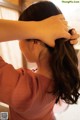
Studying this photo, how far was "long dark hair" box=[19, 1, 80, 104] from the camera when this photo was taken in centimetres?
62

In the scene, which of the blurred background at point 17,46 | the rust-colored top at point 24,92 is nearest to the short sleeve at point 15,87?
the rust-colored top at point 24,92

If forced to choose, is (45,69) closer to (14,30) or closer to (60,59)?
(60,59)

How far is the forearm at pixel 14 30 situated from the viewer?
479 mm

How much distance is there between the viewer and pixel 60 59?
62 centimetres

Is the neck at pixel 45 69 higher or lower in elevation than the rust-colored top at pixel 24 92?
higher

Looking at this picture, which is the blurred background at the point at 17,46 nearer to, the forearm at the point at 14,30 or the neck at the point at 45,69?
the neck at the point at 45,69

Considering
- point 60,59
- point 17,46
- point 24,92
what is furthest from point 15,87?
point 17,46

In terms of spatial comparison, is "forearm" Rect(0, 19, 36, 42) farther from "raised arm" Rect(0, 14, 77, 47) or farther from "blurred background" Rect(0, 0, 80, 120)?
"blurred background" Rect(0, 0, 80, 120)

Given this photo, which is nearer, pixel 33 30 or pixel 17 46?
pixel 33 30

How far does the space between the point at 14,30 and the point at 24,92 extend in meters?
0.21

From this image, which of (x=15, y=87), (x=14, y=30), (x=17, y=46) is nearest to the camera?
(x=14, y=30)

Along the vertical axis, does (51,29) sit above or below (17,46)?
above

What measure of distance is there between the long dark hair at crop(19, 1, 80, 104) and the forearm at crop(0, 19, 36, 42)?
0.13 meters

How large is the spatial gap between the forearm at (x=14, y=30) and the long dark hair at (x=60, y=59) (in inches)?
5.2
